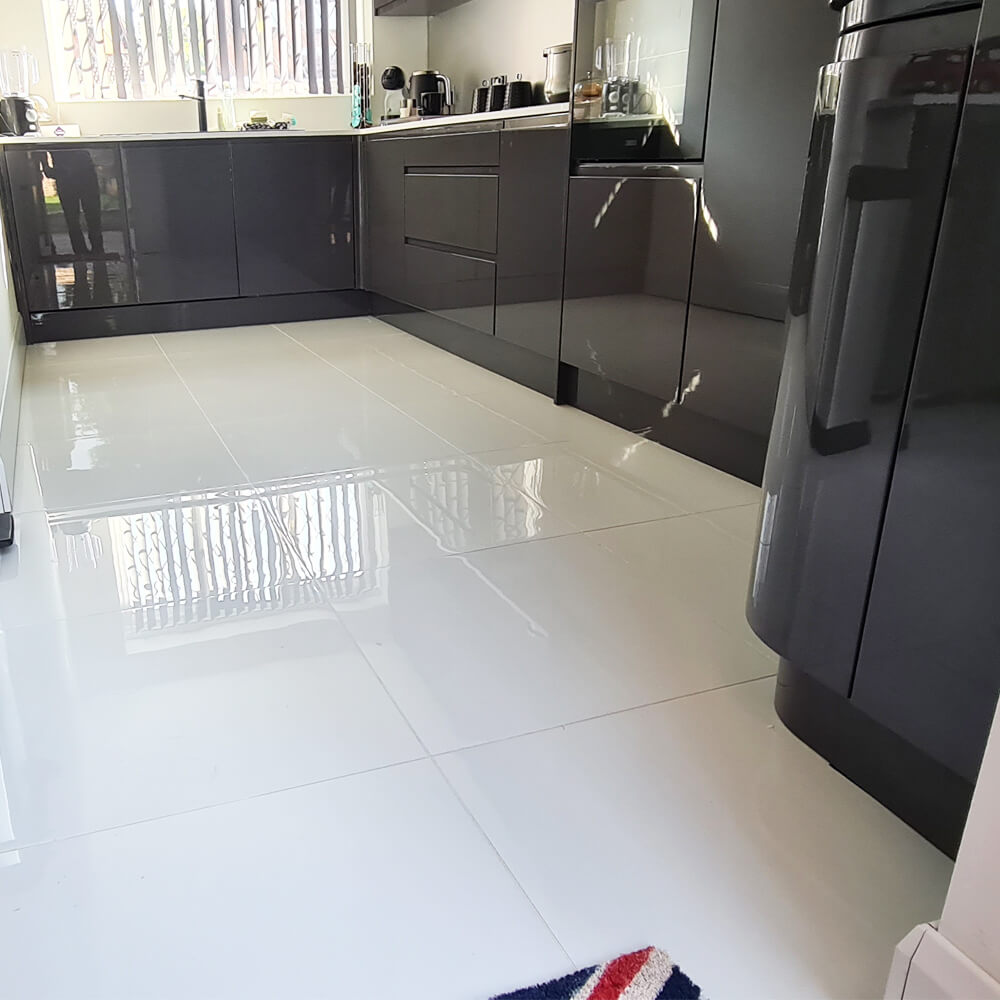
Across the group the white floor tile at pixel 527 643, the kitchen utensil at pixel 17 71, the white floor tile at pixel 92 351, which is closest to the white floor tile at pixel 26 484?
the white floor tile at pixel 527 643

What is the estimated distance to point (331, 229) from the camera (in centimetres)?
423

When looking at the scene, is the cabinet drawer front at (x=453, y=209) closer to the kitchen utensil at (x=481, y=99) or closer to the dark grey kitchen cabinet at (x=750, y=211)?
the kitchen utensil at (x=481, y=99)

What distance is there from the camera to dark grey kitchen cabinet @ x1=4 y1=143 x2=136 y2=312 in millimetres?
3625

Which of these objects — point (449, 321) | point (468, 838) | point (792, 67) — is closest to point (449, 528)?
point (468, 838)

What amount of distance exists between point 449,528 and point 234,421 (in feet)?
3.43

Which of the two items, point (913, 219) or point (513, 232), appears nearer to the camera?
point (913, 219)

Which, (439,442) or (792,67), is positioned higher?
(792,67)

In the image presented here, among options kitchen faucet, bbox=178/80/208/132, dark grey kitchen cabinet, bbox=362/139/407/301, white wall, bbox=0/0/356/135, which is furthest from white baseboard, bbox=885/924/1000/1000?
white wall, bbox=0/0/356/135

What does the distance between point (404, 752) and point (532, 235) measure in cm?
212

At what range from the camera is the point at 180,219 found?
154 inches

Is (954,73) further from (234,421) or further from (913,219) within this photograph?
(234,421)

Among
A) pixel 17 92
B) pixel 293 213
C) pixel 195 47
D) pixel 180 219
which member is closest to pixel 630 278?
pixel 293 213

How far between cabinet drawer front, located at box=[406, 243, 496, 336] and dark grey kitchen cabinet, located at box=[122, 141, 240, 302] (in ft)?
2.88

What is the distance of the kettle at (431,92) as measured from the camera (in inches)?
158
